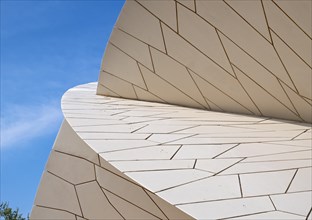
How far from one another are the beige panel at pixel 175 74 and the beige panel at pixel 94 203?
11.4ft

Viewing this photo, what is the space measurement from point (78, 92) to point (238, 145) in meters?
6.56

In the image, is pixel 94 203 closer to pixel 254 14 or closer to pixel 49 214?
pixel 49 214

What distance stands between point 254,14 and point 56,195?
4986 mm

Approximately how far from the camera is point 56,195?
6961mm

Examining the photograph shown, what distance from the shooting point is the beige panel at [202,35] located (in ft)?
24.7

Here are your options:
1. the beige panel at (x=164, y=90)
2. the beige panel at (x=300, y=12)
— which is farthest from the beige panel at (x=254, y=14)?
the beige panel at (x=164, y=90)

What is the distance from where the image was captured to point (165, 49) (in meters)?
8.48

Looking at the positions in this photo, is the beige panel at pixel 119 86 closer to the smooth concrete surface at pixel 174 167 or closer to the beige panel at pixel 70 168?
the smooth concrete surface at pixel 174 167

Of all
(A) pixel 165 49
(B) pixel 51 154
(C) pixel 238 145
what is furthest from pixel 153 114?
(C) pixel 238 145

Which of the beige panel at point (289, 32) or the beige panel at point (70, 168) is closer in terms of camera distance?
the beige panel at point (70, 168)

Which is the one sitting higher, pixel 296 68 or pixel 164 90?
pixel 164 90

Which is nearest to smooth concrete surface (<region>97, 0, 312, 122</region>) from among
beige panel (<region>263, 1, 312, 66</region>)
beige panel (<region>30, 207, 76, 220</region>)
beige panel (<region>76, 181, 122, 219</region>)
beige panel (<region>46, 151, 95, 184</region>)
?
beige panel (<region>263, 1, 312, 66</region>)

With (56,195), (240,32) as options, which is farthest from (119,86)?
(240,32)

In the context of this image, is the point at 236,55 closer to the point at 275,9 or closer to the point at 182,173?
the point at 275,9
